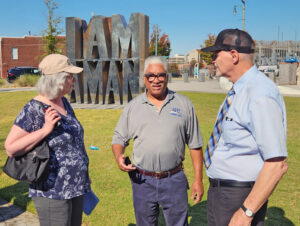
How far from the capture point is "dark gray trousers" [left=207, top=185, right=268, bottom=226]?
81.4 inches

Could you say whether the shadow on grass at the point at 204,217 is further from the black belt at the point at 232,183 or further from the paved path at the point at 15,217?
the black belt at the point at 232,183

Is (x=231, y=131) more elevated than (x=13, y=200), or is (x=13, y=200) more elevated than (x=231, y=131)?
(x=231, y=131)

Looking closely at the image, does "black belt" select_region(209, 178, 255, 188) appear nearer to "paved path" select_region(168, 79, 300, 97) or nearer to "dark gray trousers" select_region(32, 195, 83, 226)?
"dark gray trousers" select_region(32, 195, 83, 226)

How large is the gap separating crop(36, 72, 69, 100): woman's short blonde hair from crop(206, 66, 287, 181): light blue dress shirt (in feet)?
4.24

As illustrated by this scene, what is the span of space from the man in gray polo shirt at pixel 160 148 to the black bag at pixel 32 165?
0.74 m

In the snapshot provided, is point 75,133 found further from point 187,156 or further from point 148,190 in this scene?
point 187,156

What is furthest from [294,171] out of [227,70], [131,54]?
[131,54]

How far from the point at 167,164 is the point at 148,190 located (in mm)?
289

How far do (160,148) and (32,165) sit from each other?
1055 mm

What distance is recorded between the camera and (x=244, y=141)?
1958 mm

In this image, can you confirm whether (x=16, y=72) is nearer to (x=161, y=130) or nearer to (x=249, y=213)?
(x=161, y=130)

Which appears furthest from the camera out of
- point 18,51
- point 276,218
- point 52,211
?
point 18,51

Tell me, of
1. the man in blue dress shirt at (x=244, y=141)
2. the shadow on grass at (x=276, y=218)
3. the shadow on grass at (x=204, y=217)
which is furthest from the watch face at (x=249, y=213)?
the shadow on grass at (x=276, y=218)

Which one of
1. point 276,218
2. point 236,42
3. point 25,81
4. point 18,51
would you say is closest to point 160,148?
point 236,42
